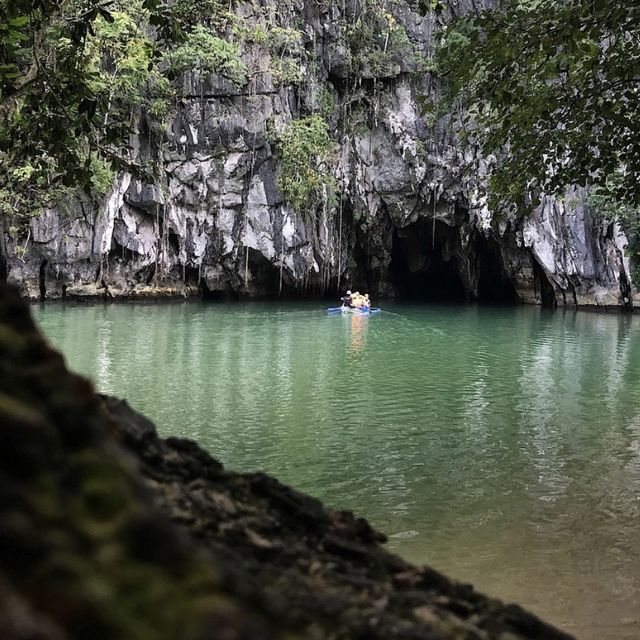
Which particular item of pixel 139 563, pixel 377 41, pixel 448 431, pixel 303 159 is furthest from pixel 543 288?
pixel 139 563

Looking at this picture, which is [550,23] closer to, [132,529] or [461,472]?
[461,472]

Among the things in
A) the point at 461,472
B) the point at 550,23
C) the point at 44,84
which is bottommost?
the point at 461,472

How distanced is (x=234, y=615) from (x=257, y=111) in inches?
1033

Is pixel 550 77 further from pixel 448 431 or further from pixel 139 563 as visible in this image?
pixel 139 563

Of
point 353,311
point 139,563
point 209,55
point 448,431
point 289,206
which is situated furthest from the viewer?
point 289,206

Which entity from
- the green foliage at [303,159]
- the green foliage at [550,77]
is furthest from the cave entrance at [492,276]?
the green foliage at [550,77]

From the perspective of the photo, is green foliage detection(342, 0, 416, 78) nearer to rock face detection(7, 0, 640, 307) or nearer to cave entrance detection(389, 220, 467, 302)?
rock face detection(7, 0, 640, 307)

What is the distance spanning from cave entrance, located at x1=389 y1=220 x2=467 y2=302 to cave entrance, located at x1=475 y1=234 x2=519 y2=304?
1060 millimetres

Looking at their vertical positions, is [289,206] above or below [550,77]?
above

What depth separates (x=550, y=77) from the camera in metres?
4.99

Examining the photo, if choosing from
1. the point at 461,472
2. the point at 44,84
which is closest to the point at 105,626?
the point at 44,84

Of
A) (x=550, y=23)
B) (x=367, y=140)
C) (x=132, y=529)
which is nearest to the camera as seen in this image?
(x=132, y=529)

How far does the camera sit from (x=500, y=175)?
5391 millimetres

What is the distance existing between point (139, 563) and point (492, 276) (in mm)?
32291
